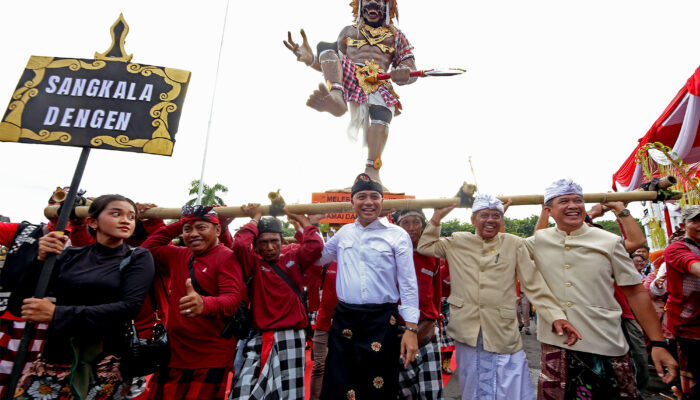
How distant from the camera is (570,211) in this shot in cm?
250

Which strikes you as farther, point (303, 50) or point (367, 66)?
point (367, 66)

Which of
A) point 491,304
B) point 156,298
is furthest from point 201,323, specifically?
point 491,304

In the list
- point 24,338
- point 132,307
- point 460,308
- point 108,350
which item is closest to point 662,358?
point 460,308

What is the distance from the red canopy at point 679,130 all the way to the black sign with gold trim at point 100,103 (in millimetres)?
9369

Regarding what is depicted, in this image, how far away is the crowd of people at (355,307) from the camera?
2078 millimetres

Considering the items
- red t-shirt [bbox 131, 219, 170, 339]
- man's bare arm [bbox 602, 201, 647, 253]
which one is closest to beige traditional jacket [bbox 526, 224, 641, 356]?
man's bare arm [bbox 602, 201, 647, 253]

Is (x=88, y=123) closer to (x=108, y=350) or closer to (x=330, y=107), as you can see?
(x=108, y=350)

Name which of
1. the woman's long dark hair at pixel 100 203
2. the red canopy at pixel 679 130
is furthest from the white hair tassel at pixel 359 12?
the red canopy at pixel 679 130

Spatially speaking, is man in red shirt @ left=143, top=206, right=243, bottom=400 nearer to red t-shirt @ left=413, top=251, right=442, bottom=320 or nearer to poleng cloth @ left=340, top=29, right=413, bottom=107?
red t-shirt @ left=413, top=251, right=442, bottom=320

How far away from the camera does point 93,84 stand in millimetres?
2633

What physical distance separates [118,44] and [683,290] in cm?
517

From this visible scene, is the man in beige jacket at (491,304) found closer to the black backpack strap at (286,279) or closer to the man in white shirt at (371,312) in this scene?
the man in white shirt at (371,312)

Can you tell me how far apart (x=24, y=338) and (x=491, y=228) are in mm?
3165

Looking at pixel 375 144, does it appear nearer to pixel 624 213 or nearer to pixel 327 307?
pixel 327 307
